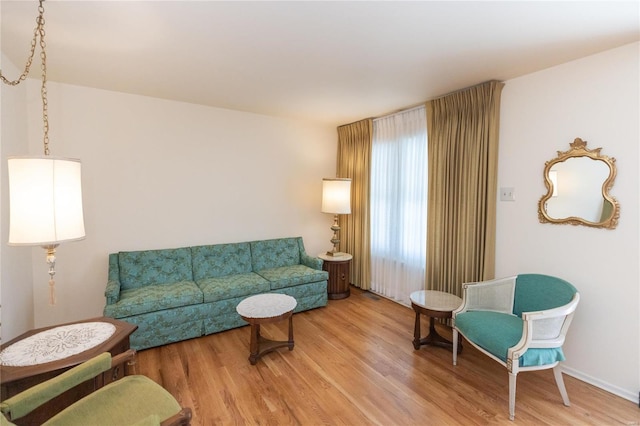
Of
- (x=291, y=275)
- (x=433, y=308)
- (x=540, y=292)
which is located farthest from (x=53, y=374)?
(x=540, y=292)

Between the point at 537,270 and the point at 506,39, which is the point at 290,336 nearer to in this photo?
the point at 537,270

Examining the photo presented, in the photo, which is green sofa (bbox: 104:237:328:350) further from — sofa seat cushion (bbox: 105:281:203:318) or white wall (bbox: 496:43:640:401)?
white wall (bbox: 496:43:640:401)

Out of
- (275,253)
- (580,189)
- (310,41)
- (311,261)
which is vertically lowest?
(311,261)

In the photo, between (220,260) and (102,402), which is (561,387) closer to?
(102,402)

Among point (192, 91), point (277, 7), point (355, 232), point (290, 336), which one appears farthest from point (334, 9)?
point (355, 232)

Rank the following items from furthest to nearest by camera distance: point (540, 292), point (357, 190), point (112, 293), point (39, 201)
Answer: point (357, 190)
point (112, 293)
point (540, 292)
point (39, 201)

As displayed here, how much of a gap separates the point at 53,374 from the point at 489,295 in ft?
9.93

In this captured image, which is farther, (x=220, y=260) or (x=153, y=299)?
(x=220, y=260)

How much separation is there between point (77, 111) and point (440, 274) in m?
4.22

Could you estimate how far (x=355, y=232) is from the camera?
4496 mm

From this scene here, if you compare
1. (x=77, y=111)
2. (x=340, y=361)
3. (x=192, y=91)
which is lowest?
(x=340, y=361)

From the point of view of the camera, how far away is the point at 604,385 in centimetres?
221

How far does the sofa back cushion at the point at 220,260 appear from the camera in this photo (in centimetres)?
349

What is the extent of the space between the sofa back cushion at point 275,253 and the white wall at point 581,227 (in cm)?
260
